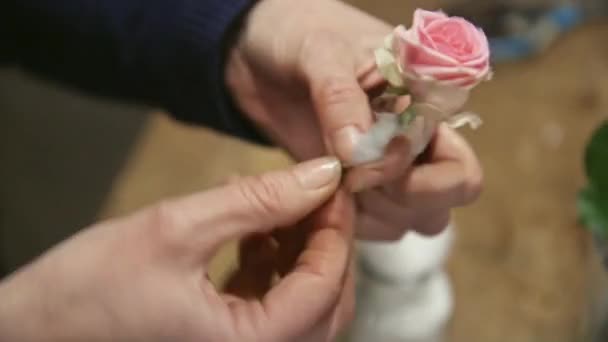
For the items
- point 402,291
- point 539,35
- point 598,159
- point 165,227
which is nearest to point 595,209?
point 598,159

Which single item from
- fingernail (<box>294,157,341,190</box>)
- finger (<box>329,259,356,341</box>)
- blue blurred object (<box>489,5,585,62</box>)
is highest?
fingernail (<box>294,157,341,190</box>)

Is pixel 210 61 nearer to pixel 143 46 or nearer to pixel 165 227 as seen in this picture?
pixel 143 46

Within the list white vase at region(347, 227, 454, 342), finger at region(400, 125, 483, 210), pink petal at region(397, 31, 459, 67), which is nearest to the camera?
pink petal at region(397, 31, 459, 67)

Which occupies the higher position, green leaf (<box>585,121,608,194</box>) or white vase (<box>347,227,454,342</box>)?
green leaf (<box>585,121,608,194</box>)

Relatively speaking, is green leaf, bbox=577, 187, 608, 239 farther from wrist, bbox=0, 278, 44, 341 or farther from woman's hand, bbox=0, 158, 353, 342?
wrist, bbox=0, 278, 44, 341

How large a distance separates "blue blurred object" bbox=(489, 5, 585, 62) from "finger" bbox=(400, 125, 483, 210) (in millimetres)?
385

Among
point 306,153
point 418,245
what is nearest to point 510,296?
point 418,245

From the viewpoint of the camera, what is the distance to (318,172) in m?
0.40

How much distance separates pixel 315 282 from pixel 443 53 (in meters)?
0.12

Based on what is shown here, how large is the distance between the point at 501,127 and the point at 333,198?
0.38 m

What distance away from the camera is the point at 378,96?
0.44m

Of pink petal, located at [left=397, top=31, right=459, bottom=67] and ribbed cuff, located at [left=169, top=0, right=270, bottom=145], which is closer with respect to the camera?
pink petal, located at [left=397, top=31, right=459, bottom=67]

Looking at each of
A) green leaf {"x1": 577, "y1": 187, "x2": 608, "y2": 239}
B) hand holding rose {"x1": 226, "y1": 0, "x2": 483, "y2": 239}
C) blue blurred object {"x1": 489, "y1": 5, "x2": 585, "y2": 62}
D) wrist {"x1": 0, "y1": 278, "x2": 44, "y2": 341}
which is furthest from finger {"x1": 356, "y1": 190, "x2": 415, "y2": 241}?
blue blurred object {"x1": 489, "y1": 5, "x2": 585, "y2": 62}

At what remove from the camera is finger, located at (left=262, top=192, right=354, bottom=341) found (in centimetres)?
37
